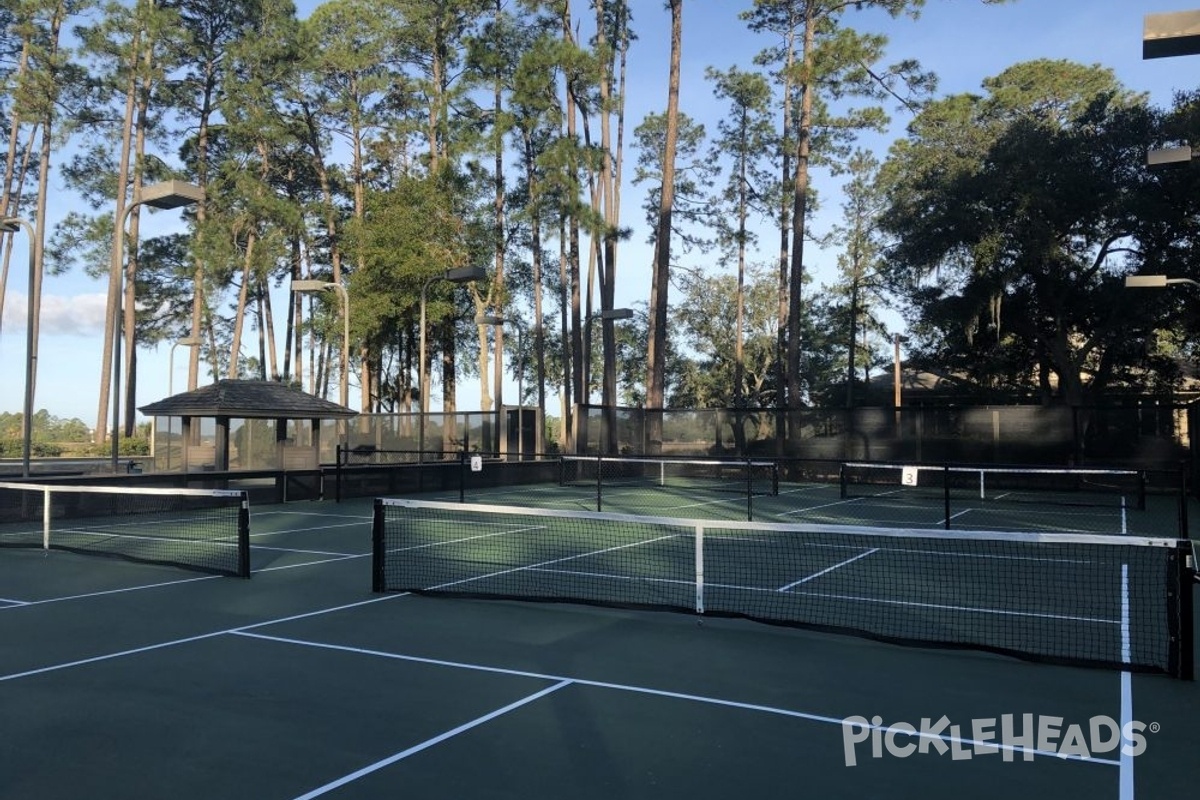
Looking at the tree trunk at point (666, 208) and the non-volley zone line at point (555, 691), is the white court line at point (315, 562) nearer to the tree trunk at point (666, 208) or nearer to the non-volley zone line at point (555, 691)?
the non-volley zone line at point (555, 691)

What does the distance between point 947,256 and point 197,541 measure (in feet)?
97.4

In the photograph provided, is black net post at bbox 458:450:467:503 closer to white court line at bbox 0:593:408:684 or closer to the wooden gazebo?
the wooden gazebo

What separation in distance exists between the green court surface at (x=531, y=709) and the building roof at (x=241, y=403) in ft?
51.5

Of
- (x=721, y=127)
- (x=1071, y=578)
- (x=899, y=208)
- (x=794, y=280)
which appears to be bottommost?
(x=1071, y=578)

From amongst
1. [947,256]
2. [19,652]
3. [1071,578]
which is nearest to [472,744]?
[19,652]

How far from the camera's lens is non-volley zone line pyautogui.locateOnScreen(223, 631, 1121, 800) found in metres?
4.78

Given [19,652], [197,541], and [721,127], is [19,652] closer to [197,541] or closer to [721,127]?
[197,541]

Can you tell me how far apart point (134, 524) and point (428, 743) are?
1375 cm

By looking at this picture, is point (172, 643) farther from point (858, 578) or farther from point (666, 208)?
point (666, 208)

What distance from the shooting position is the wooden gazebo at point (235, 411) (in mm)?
24188

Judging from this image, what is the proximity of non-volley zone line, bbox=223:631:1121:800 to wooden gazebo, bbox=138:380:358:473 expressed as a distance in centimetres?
1810

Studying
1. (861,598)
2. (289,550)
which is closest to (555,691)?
(861,598)

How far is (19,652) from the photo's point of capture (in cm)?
721

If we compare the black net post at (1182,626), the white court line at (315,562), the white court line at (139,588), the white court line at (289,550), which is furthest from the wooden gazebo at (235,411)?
the black net post at (1182,626)
